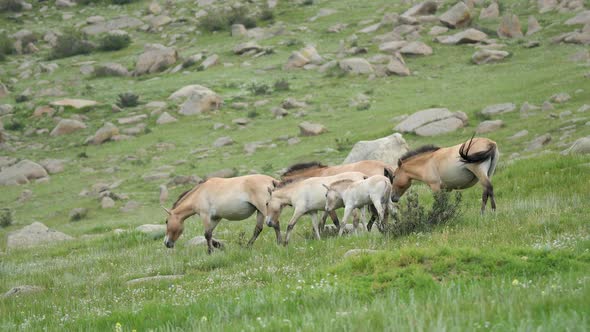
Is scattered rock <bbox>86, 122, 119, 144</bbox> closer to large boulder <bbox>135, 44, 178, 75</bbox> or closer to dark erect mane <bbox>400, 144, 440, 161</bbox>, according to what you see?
large boulder <bbox>135, 44, 178, 75</bbox>

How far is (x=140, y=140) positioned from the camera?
112ft

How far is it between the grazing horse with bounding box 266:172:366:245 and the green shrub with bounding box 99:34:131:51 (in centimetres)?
4240

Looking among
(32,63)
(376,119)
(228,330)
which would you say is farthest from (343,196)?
(32,63)

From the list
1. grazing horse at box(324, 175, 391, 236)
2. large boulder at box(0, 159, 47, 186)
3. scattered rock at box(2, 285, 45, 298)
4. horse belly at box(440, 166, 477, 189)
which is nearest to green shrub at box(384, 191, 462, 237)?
grazing horse at box(324, 175, 391, 236)

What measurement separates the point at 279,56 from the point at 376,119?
14.8 metres

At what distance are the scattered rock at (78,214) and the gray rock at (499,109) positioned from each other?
15.4 meters

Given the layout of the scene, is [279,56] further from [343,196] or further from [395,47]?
[343,196]

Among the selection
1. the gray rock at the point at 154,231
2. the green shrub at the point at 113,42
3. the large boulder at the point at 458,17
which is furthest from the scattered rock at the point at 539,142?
the green shrub at the point at 113,42

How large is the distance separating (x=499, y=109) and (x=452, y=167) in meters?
15.0

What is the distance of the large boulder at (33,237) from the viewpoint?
1966 cm

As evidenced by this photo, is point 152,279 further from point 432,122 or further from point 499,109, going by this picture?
point 499,109

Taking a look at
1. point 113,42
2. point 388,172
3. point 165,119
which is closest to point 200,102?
point 165,119

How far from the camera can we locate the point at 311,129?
102 ft

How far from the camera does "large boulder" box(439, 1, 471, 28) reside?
142ft
